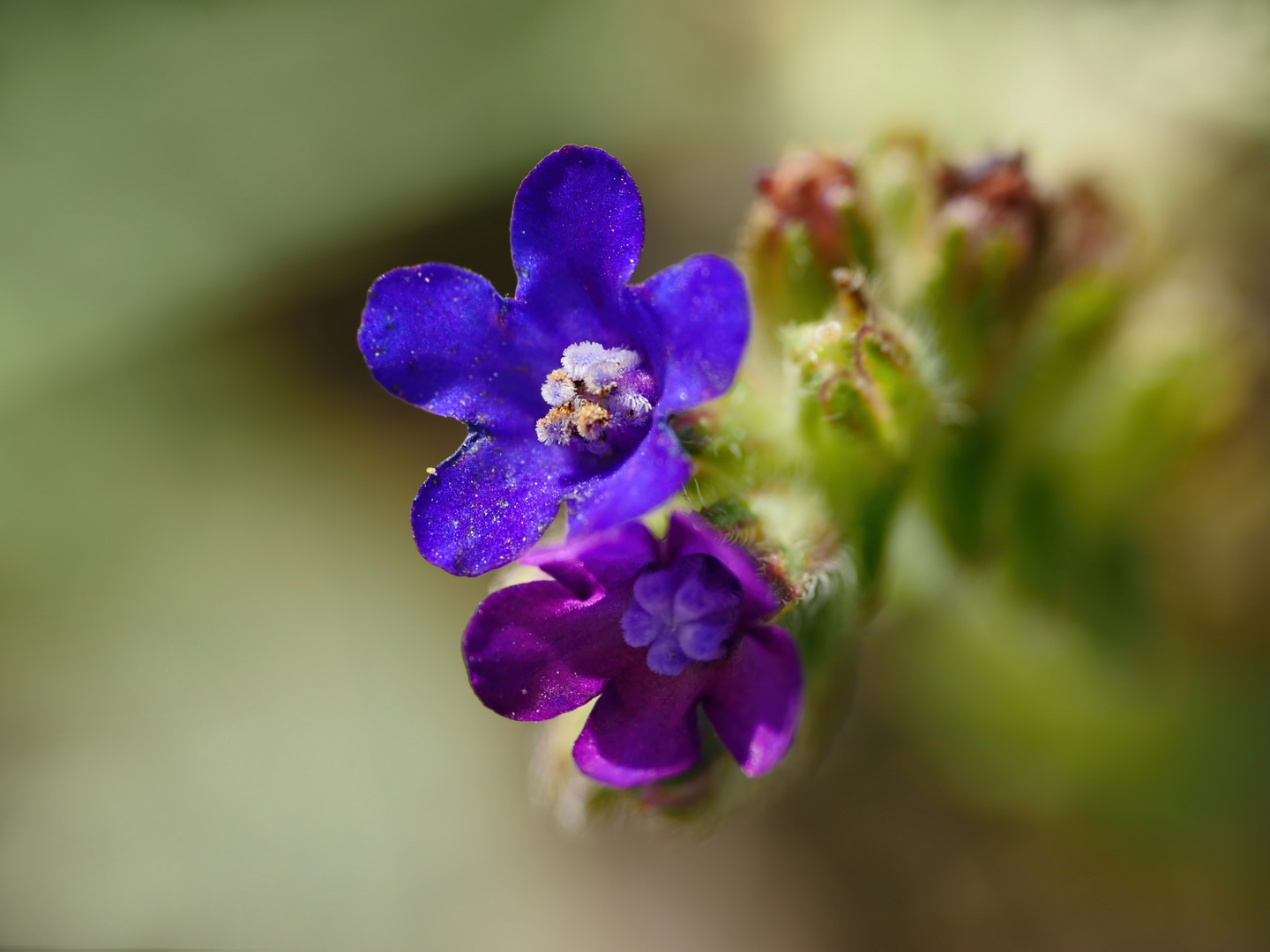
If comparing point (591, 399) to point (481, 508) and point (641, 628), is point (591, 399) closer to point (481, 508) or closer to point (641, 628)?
point (481, 508)

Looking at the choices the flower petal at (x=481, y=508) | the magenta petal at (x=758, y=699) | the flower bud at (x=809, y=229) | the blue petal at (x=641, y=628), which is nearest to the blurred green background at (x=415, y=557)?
the flower bud at (x=809, y=229)

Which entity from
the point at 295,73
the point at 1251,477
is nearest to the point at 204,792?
the point at 295,73

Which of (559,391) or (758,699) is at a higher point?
(559,391)

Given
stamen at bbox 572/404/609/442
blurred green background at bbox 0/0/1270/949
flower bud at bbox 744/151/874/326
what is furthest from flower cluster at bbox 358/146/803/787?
blurred green background at bbox 0/0/1270/949

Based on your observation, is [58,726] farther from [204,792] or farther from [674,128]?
[674,128]

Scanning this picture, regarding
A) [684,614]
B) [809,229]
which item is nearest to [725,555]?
[684,614]

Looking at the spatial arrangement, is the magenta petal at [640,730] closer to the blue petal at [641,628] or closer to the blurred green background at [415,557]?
the blue petal at [641,628]
